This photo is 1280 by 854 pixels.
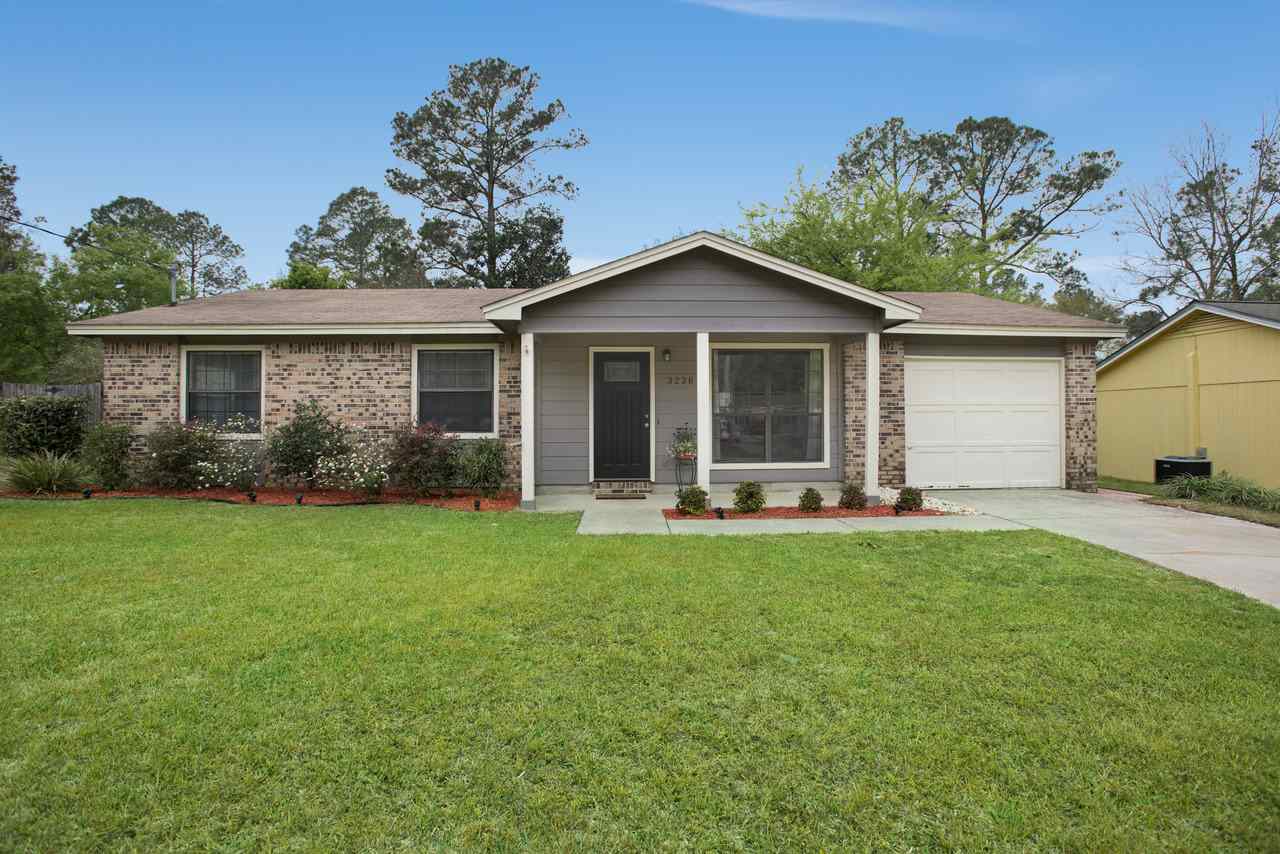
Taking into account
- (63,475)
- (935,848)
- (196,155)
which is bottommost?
(935,848)

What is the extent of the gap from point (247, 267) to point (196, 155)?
865 inches

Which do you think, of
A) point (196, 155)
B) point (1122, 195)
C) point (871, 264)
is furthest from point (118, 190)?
point (1122, 195)

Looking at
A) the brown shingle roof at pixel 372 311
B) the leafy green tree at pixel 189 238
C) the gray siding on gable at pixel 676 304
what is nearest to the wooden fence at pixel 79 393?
the brown shingle roof at pixel 372 311

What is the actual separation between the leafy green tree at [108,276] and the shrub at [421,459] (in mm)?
26381

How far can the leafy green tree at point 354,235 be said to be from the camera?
30891 millimetres

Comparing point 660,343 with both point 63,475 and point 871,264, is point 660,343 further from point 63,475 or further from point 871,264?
point 871,264

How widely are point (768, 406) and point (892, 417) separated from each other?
1.90m

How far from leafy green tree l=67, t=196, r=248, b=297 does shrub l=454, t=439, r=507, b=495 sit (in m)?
32.6

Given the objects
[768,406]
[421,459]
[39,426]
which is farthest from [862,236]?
[39,426]

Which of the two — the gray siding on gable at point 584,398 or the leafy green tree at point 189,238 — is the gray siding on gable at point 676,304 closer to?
the gray siding on gable at point 584,398

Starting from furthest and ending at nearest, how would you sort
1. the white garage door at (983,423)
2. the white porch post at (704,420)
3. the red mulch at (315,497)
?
the white garage door at (983,423)
the red mulch at (315,497)
the white porch post at (704,420)

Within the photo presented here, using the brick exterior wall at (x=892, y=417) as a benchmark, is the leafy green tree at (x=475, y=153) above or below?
above

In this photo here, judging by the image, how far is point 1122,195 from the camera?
23.9 m

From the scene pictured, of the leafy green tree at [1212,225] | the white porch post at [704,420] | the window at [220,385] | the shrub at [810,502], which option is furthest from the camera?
the leafy green tree at [1212,225]
